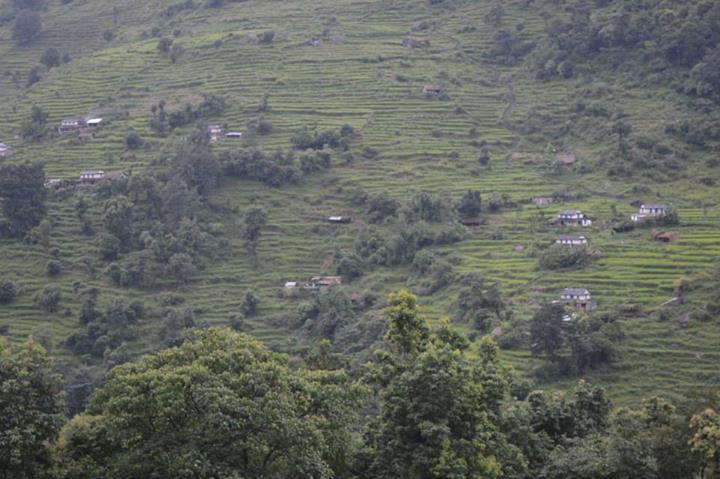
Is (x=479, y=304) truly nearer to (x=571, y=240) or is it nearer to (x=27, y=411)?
(x=571, y=240)

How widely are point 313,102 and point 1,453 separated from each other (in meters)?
43.0

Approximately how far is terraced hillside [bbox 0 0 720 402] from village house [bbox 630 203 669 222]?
3.60 feet

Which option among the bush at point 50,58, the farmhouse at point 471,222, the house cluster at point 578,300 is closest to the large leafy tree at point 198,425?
the house cluster at point 578,300

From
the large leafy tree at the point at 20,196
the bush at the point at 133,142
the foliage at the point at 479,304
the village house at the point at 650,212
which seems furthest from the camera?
the bush at the point at 133,142

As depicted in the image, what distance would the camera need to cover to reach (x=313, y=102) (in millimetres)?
57531

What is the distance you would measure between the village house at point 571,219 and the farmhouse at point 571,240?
1.89 meters

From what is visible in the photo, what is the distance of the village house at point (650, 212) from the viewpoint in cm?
4256

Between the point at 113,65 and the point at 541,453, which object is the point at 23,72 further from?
the point at 541,453

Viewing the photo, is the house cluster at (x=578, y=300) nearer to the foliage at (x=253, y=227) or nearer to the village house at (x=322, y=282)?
the village house at (x=322, y=282)

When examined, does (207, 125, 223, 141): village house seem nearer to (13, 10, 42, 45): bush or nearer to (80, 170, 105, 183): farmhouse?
(80, 170, 105, 183): farmhouse

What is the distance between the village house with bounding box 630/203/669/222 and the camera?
4256 cm

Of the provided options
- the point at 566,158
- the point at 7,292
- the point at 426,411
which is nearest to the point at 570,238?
the point at 566,158

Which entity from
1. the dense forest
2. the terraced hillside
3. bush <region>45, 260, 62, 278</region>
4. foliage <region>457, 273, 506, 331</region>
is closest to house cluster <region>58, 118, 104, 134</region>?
the dense forest

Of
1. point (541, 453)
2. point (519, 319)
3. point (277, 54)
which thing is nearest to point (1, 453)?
point (541, 453)
